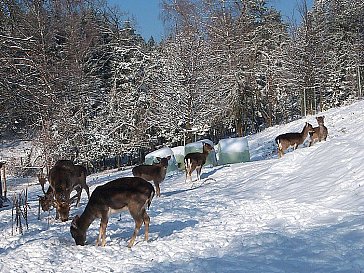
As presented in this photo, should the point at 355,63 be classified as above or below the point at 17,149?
above

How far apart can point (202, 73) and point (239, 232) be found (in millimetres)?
26013

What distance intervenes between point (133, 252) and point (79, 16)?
1459 cm

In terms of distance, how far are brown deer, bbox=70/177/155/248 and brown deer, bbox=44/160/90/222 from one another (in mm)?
1849

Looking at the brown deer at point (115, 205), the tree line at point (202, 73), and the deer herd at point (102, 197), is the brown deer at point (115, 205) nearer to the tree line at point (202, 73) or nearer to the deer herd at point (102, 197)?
the deer herd at point (102, 197)

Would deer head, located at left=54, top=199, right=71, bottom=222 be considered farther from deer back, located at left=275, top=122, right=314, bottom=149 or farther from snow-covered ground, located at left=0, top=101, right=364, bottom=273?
deer back, located at left=275, top=122, right=314, bottom=149

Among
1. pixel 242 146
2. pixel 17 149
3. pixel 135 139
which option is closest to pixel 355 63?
pixel 135 139

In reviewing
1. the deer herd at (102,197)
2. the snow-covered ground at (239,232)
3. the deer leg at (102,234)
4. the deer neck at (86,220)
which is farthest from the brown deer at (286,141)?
the deer leg at (102,234)

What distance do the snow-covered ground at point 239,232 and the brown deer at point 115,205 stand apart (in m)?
0.28

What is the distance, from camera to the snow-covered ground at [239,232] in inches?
314

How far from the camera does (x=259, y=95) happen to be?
45.8 meters

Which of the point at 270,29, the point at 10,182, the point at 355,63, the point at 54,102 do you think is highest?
the point at 270,29

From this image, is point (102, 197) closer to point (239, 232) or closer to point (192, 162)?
point (239, 232)

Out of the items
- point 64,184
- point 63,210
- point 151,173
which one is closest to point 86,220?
point 63,210

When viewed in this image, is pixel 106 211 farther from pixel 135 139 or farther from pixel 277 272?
pixel 135 139
